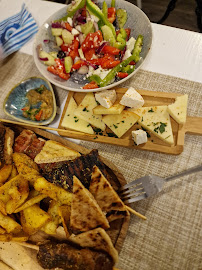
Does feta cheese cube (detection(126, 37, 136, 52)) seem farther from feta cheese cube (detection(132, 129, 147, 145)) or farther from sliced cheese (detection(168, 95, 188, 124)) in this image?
feta cheese cube (detection(132, 129, 147, 145))

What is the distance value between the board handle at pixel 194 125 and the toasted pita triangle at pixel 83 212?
3.64 feet

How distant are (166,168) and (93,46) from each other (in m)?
1.52

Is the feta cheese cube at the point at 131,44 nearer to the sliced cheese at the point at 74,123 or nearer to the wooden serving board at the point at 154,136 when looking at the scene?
the wooden serving board at the point at 154,136

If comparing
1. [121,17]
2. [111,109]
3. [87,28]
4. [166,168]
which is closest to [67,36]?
[87,28]

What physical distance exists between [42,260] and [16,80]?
82.6 inches

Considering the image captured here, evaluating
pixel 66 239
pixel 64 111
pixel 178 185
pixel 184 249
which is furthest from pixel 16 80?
pixel 184 249

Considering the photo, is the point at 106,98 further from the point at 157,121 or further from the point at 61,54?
the point at 61,54

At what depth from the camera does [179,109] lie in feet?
8.06

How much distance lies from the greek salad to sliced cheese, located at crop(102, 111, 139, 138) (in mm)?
373

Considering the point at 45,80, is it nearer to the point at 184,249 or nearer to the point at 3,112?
the point at 3,112

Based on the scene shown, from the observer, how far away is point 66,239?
2.28 meters

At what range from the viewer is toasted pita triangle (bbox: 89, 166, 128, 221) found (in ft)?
7.08

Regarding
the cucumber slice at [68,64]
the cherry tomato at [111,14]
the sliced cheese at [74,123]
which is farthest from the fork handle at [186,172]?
the cherry tomato at [111,14]

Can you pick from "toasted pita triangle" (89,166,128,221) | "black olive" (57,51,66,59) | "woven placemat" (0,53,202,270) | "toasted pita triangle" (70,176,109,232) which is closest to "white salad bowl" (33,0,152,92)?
"black olive" (57,51,66,59)
